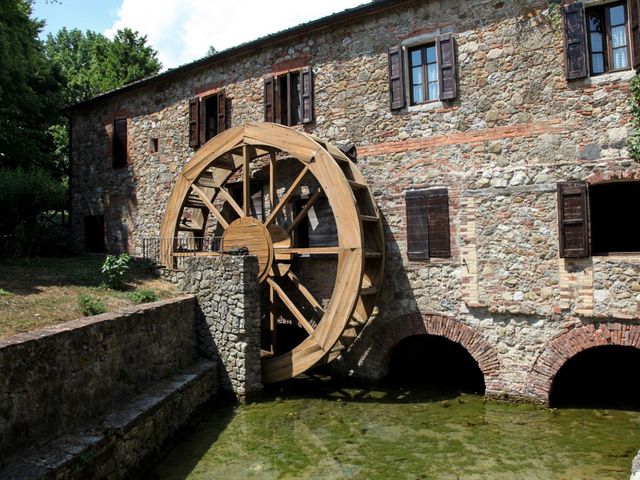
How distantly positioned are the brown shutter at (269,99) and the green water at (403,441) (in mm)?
5026

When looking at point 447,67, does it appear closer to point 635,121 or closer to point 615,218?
point 635,121

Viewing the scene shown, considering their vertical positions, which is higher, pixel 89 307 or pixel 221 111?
pixel 221 111

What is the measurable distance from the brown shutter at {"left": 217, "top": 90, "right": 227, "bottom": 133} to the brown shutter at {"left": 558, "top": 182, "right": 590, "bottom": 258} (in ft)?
20.4

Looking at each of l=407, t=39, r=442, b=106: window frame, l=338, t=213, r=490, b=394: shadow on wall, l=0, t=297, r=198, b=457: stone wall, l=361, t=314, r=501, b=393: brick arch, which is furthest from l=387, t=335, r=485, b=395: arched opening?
l=407, t=39, r=442, b=106: window frame

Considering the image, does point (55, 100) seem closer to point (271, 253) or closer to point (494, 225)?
point (271, 253)

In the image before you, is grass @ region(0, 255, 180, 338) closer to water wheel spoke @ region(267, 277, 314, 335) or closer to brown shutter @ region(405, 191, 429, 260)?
water wheel spoke @ region(267, 277, 314, 335)

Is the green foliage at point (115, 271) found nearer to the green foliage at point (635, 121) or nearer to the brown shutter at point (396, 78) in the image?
the brown shutter at point (396, 78)

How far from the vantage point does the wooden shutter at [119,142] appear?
1179cm

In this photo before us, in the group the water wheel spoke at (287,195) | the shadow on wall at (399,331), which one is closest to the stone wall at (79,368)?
the water wheel spoke at (287,195)

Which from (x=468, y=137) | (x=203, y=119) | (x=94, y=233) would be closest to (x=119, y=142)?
(x=94, y=233)

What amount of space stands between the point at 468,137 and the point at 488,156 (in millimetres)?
429

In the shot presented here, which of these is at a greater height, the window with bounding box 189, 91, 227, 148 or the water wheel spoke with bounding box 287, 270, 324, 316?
the window with bounding box 189, 91, 227, 148

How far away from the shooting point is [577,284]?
649 centimetres

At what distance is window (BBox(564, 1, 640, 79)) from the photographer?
6488 mm
